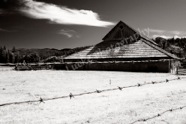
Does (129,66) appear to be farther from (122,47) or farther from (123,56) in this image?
(122,47)

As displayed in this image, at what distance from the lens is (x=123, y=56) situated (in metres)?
28.1

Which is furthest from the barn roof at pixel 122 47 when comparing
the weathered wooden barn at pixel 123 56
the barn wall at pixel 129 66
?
the barn wall at pixel 129 66

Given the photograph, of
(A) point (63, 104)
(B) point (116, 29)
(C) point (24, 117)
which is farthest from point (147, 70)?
(C) point (24, 117)

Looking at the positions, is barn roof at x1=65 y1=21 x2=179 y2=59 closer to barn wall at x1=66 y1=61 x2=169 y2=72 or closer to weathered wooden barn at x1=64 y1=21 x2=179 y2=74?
weathered wooden barn at x1=64 y1=21 x2=179 y2=74

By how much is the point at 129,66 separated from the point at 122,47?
464 centimetres

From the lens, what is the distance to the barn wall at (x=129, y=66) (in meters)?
24.7

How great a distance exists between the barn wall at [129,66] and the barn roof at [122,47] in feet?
4.04

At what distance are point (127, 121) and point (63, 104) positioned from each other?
293 centimetres

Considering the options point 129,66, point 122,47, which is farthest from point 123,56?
point 122,47

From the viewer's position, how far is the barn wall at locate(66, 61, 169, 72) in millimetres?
24688

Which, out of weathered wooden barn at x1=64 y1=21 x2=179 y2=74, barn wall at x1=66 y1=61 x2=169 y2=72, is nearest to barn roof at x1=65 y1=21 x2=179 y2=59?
weathered wooden barn at x1=64 y1=21 x2=179 y2=74

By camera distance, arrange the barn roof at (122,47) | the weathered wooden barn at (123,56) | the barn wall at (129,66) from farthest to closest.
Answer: the barn roof at (122,47) → the weathered wooden barn at (123,56) → the barn wall at (129,66)

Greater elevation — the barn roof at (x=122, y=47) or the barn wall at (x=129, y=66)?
the barn roof at (x=122, y=47)

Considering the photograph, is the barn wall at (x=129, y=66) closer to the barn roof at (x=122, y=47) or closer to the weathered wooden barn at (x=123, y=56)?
the weathered wooden barn at (x=123, y=56)
